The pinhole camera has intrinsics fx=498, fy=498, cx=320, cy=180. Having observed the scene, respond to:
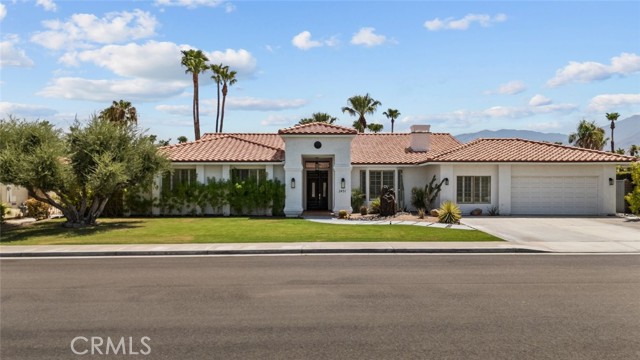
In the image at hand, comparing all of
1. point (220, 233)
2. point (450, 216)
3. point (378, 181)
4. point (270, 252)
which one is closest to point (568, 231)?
point (450, 216)

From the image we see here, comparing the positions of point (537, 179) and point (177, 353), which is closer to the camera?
point (177, 353)

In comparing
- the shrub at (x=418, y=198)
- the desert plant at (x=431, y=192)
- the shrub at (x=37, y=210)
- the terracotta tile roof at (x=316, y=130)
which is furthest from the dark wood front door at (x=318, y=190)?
the shrub at (x=37, y=210)

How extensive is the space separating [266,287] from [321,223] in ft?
43.4

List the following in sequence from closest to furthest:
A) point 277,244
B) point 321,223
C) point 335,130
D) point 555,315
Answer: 1. point 555,315
2. point 277,244
3. point 321,223
4. point 335,130

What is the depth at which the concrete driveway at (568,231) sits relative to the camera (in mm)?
16609

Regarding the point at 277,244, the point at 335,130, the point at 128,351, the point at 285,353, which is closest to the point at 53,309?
the point at 128,351

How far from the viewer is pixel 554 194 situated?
1139 inches

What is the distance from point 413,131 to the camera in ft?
110

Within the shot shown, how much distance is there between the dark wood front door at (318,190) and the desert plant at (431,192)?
632cm

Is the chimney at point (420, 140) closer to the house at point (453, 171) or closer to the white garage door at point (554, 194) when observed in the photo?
the house at point (453, 171)

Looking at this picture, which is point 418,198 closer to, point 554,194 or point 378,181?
point 378,181

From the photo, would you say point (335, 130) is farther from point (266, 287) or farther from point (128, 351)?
point (128, 351)

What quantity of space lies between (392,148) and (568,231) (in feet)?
47.4

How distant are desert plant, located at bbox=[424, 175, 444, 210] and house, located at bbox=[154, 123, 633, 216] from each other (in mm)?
303
